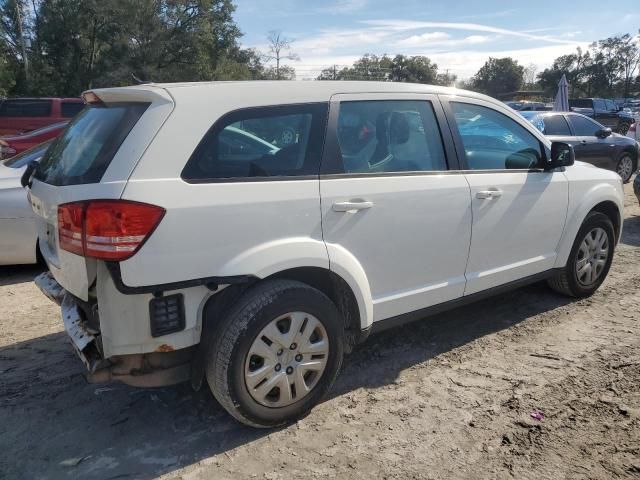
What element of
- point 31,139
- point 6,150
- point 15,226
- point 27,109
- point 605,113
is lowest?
point 15,226

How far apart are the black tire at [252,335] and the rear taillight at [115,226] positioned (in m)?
0.58

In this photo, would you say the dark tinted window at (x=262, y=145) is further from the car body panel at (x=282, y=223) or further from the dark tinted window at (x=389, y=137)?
the dark tinted window at (x=389, y=137)

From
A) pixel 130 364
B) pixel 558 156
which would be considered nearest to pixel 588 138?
pixel 558 156

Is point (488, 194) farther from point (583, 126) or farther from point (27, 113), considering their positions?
point (27, 113)

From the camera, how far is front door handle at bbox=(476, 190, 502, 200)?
11.8 ft

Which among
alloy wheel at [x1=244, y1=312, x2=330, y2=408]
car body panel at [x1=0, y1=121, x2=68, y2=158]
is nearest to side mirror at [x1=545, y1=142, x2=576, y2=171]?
alloy wheel at [x1=244, y1=312, x2=330, y2=408]

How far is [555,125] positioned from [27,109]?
567 inches

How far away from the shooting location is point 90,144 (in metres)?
2.78

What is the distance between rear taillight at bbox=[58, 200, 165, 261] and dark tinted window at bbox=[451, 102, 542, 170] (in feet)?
7.33

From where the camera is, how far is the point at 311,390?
3.01m

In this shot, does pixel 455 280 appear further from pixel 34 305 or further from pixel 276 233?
pixel 34 305

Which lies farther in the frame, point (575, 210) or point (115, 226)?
point (575, 210)

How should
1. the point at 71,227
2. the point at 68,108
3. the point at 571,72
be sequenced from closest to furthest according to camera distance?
1. the point at 71,227
2. the point at 68,108
3. the point at 571,72

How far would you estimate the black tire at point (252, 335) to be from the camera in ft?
8.61
